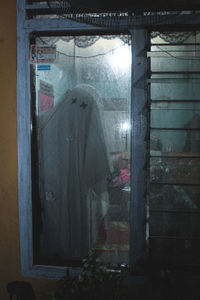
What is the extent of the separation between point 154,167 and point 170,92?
0.87m

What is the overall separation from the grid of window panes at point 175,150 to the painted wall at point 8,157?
62.0 inches

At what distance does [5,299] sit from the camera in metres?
3.16

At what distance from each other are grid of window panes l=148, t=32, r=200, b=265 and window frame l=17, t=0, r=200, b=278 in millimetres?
113

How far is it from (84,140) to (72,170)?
0.38 m

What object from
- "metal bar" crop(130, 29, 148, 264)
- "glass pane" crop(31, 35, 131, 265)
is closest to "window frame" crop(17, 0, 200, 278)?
"metal bar" crop(130, 29, 148, 264)

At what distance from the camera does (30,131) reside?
2.95 metres

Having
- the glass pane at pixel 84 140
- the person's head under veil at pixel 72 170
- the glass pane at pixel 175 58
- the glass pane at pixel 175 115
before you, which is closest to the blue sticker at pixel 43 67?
the glass pane at pixel 84 140

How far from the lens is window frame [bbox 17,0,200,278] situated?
2.77m

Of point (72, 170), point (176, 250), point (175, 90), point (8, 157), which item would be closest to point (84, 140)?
point (72, 170)

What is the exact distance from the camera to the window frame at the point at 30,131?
9.07 ft

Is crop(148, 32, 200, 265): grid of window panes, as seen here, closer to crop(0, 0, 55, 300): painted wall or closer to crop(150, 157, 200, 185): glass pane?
crop(150, 157, 200, 185): glass pane

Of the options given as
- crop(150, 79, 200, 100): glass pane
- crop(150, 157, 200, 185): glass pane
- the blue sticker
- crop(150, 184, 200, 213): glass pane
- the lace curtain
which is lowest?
crop(150, 184, 200, 213): glass pane

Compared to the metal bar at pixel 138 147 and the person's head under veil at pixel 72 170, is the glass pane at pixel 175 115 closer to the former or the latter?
the metal bar at pixel 138 147

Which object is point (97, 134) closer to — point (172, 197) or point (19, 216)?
point (172, 197)
